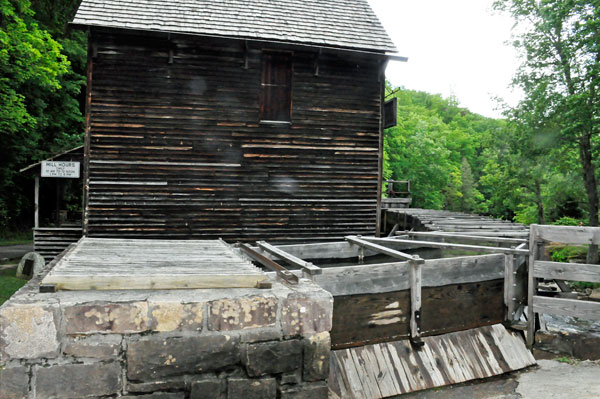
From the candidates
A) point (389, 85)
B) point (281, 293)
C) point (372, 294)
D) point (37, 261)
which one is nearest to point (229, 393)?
point (281, 293)

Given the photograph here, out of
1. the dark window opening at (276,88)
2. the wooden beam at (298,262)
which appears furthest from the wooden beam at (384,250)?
the dark window opening at (276,88)

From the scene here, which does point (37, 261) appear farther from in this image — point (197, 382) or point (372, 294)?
point (197, 382)

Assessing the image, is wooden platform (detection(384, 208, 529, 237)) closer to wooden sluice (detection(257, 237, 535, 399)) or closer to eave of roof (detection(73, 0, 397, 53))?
wooden sluice (detection(257, 237, 535, 399))

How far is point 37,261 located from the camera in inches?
436

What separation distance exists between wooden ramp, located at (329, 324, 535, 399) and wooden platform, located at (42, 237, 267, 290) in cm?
172

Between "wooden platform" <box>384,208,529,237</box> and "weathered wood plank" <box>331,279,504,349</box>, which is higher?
"wooden platform" <box>384,208,529,237</box>

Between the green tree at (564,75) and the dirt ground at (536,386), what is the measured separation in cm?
1118

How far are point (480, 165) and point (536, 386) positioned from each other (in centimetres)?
5462

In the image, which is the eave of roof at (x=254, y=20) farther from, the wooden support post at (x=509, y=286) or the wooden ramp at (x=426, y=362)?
the wooden ramp at (x=426, y=362)

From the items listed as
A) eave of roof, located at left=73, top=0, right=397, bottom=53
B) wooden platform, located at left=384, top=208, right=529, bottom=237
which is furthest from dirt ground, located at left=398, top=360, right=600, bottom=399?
eave of roof, located at left=73, top=0, right=397, bottom=53

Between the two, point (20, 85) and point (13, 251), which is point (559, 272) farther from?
point (20, 85)

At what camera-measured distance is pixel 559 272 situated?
6.00m

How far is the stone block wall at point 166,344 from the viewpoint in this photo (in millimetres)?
2486

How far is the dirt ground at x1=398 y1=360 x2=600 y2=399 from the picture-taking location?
15.1 ft
